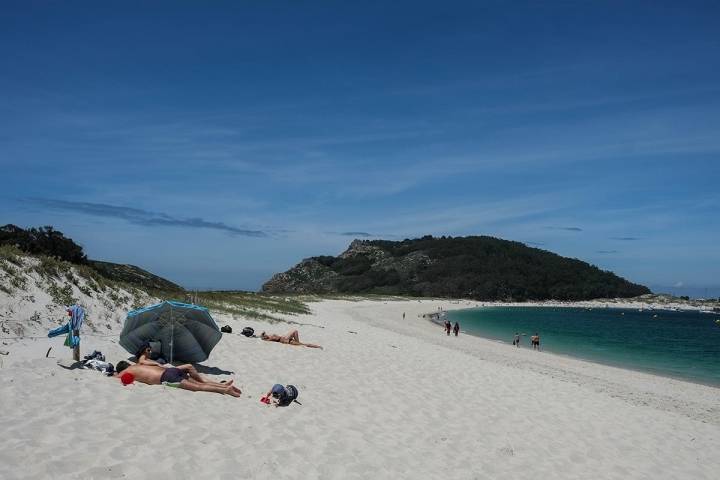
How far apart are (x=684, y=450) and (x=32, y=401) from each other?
13.2 m

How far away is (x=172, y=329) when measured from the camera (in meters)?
12.6

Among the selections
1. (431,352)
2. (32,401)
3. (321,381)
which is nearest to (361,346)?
(431,352)

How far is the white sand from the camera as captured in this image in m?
6.65

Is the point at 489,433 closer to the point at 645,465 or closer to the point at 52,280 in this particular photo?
the point at 645,465

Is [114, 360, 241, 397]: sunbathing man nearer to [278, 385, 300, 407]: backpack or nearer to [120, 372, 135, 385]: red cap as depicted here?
[120, 372, 135, 385]: red cap

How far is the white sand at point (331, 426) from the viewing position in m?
6.65

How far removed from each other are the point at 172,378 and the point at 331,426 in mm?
3491

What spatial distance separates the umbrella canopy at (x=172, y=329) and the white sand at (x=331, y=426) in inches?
31.2

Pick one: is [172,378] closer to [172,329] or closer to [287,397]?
[287,397]

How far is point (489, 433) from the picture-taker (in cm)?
1044

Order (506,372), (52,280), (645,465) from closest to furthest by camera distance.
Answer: (645,465) < (52,280) < (506,372)

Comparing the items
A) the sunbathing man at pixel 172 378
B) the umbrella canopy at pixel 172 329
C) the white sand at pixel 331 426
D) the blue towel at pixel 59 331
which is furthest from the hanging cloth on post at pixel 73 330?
the sunbathing man at pixel 172 378

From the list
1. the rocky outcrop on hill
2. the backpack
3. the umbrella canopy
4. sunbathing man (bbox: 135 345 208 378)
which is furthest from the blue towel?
the rocky outcrop on hill

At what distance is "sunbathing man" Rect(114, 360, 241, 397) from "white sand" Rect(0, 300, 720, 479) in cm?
28
